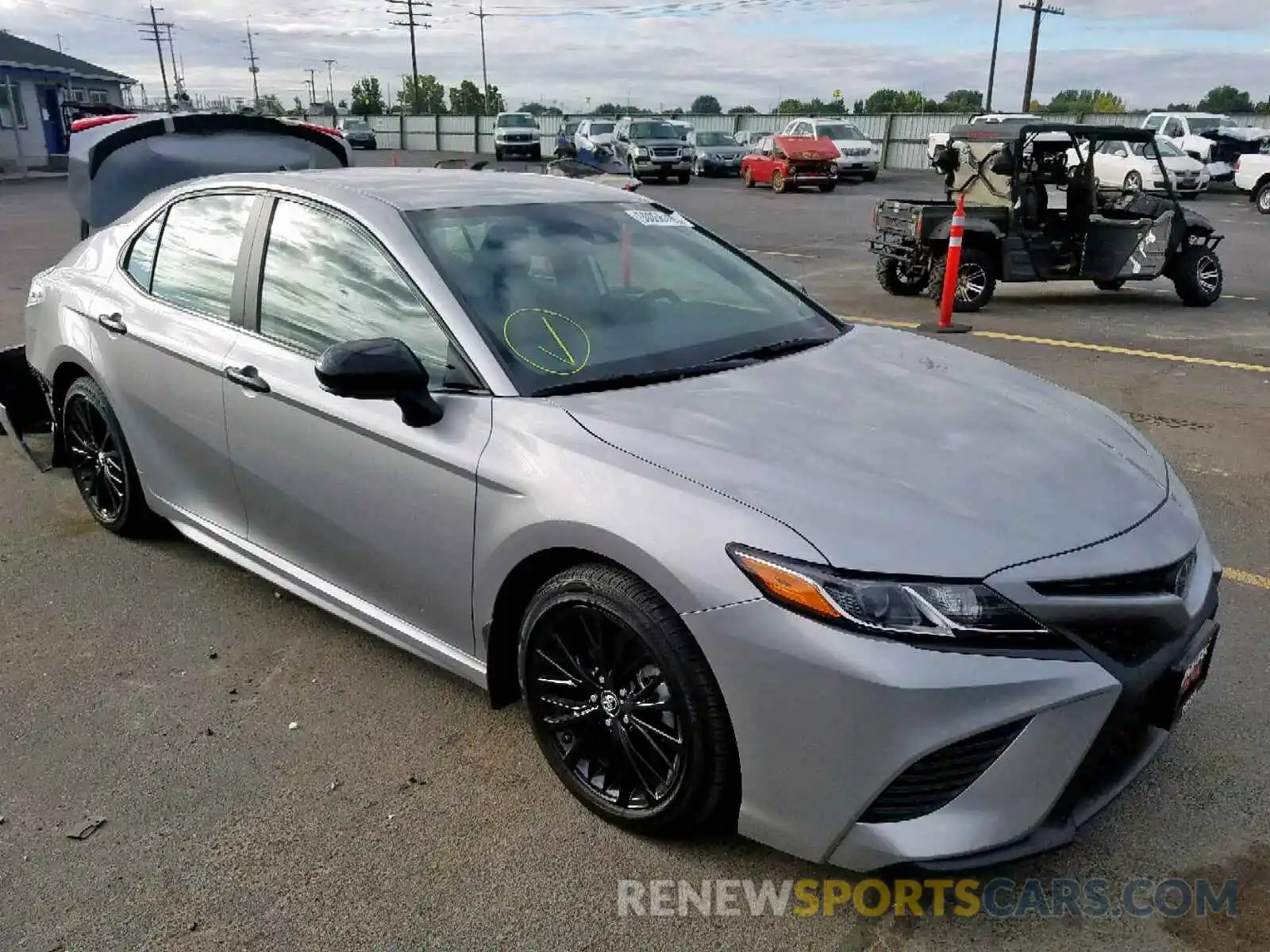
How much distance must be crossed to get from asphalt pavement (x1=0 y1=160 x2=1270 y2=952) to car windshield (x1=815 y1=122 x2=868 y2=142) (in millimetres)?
27749

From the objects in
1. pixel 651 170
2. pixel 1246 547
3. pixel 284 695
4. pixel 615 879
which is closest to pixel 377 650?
pixel 284 695

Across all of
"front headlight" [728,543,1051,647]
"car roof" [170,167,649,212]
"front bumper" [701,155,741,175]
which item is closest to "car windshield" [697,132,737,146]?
"front bumper" [701,155,741,175]

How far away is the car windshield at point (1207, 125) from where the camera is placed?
28680mm

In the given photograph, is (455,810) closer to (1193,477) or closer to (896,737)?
(896,737)

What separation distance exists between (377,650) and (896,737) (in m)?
2.07

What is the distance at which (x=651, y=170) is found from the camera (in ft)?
98.4

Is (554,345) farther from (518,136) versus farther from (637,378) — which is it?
(518,136)

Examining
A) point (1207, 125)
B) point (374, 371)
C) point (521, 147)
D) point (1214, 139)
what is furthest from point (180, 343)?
point (521, 147)

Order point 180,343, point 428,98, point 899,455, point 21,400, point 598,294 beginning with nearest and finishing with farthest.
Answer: point 899,455, point 598,294, point 180,343, point 21,400, point 428,98

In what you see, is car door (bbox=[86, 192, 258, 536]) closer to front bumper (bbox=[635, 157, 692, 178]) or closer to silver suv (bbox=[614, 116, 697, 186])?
silver suv (bbox=[614, 116, 697, 186])

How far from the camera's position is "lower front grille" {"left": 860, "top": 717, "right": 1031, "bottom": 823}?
82.0 inches

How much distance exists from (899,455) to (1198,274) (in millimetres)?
9901

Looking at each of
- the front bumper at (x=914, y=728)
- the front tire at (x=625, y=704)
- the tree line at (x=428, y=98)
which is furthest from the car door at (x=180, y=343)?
the tree line at (x=428, y=98)

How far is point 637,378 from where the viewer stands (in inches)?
114
